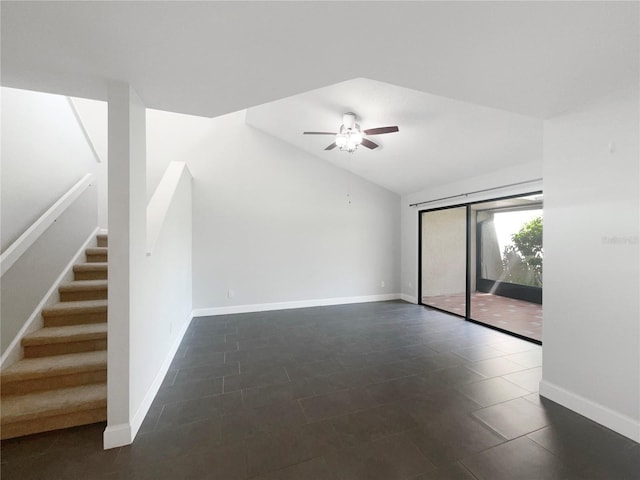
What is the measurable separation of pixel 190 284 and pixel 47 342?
213 centimetres

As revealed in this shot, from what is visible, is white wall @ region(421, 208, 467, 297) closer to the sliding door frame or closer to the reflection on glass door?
the reflection on glass door

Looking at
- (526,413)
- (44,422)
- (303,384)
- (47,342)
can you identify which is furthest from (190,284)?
(526,413)

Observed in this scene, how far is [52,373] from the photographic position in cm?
182

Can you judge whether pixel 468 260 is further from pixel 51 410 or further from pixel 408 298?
pixel 51 410

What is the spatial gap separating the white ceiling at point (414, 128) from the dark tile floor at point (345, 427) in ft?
8.26

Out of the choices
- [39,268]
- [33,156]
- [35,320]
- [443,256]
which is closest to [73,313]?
[35,320]

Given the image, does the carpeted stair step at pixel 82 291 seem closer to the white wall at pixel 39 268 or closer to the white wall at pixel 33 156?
the white wall at pixel 39 268

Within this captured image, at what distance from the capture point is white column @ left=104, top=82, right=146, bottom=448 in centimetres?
161

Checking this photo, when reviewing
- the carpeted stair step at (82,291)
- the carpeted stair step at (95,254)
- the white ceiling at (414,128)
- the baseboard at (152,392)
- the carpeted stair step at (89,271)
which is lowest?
the baseboard at (152,392)

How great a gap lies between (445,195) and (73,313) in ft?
17.1

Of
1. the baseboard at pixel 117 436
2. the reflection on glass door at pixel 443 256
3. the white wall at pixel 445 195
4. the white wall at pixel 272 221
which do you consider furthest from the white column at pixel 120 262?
the reflection on glass door at pixel 443 256

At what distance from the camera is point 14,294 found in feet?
6.34

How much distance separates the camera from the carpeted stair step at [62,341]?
6.44 ft

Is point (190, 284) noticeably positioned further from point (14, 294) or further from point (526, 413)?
point (526, 413)
